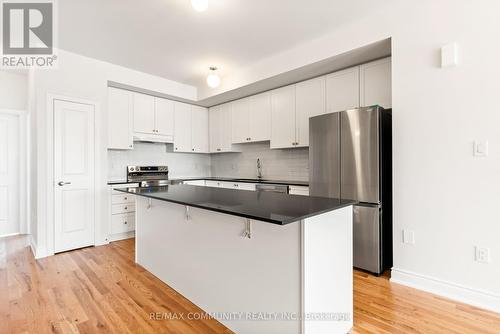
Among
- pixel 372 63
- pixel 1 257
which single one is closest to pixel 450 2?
pixel 372 63

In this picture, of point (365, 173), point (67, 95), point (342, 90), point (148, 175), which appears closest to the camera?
point (365, 173)

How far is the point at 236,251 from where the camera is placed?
5.82ft

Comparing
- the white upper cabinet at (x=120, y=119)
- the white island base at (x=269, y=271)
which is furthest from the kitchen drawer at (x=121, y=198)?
the white island base at (x=269, y=271)

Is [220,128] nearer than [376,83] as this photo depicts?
No

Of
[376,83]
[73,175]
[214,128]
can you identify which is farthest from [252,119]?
[73,175]

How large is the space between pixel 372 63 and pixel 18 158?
578 cm

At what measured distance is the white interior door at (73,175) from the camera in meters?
3.43

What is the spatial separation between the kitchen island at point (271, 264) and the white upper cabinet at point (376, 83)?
1842 millimetres

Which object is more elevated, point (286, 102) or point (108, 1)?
point (108, 1)

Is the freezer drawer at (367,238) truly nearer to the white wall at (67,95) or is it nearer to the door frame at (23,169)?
the white wall at (67,95)

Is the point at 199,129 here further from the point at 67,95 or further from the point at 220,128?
the point at 67,95

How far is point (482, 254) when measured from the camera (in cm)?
208

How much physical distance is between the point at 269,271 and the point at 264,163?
3364 mm

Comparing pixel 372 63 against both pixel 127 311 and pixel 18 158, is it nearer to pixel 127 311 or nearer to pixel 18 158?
pixel 127 311
